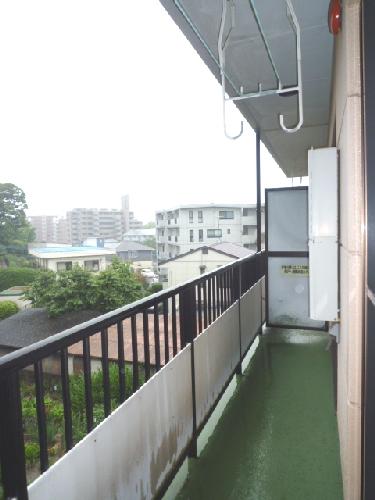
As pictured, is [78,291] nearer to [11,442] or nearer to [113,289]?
[113,289]

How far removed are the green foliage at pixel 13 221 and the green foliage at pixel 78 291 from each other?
21300 mm

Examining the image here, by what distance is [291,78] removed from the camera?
269 centimetres

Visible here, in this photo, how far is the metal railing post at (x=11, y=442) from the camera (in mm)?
730

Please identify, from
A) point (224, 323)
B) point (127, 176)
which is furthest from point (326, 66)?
point (127, 176)

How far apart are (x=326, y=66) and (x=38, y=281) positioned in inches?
773

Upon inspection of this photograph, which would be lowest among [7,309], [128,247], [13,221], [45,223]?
[7,309]

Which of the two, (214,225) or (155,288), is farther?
(214,225)

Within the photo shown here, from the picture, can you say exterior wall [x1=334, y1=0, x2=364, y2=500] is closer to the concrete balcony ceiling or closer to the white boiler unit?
the white boiler unit

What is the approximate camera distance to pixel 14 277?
31.6m

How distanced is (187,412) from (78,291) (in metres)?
18.0

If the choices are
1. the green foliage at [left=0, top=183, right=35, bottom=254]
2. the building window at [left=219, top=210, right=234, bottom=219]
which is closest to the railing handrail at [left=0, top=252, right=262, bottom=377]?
the building window at [left=219, top=210, right=234, bottom=219]

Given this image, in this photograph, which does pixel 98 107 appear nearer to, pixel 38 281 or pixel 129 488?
pixel 38 281

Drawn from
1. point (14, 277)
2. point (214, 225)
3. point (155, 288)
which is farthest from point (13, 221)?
point (214, 225)

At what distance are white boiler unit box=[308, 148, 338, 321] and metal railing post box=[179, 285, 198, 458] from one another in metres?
0.65
